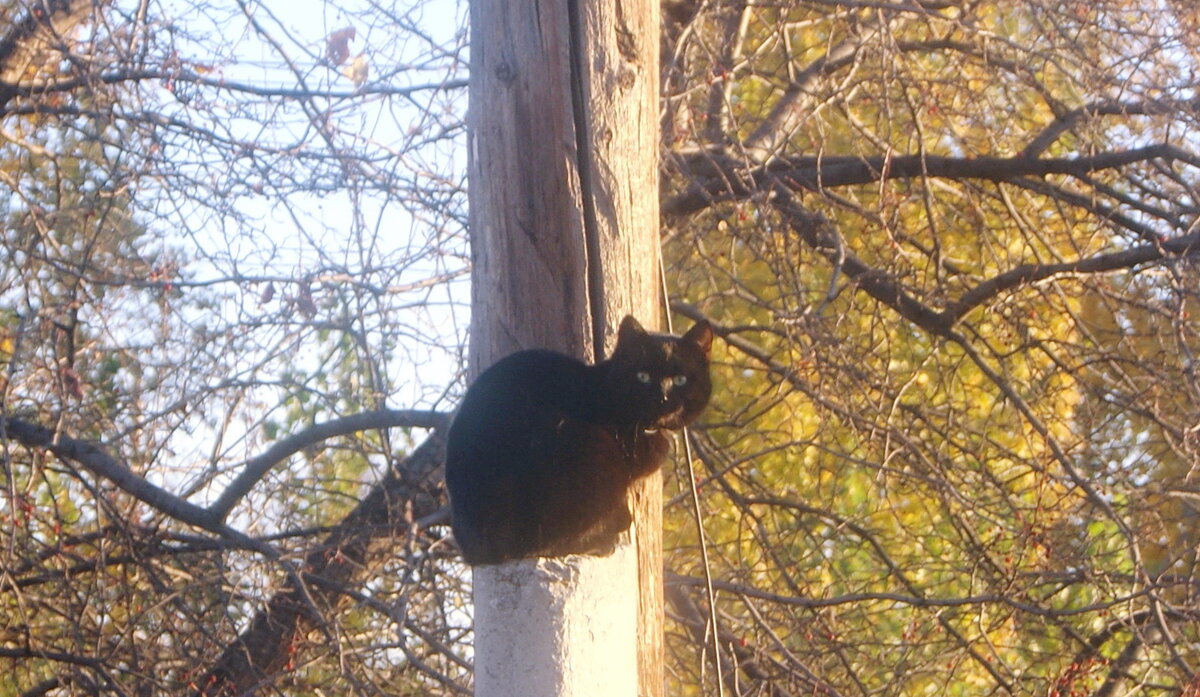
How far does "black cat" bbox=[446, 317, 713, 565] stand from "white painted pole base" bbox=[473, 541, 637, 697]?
4 centimetres

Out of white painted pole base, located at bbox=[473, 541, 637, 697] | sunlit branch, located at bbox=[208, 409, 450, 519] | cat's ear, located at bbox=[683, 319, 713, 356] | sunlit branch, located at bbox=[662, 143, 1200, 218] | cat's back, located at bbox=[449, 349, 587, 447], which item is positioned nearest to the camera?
white painted pole base, located at bbox=[473, 541, 637, 697]

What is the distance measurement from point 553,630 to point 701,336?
0.91 metres

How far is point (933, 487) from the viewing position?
4.93m

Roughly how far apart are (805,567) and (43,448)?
333 cm

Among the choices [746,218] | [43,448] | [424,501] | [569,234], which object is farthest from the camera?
[424,501]

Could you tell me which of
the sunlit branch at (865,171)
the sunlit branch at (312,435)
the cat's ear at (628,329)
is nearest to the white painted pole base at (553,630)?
the cat's ear at (628,329)

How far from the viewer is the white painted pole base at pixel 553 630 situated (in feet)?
7.72

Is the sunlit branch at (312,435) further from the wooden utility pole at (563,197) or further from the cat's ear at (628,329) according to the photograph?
the cat's ear at (628,329)

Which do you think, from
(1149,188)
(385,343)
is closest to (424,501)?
(385,343)

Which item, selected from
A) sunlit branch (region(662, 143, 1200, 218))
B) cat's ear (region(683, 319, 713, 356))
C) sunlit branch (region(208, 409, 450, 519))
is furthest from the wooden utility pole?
sunlit branch (region(662, 143, 1200, 218))

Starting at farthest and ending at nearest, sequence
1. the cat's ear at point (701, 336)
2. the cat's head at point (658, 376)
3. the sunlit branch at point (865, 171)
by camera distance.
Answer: the sunlit branch at point (865, 171)
the cat's ear at point (701, 336)
the cat's head at point (658, 376)

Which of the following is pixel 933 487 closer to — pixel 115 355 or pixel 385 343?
pixel 385 343

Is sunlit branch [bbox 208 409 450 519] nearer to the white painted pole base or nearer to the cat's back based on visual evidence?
the cat's back

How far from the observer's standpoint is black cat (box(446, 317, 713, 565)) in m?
→ 2.44
